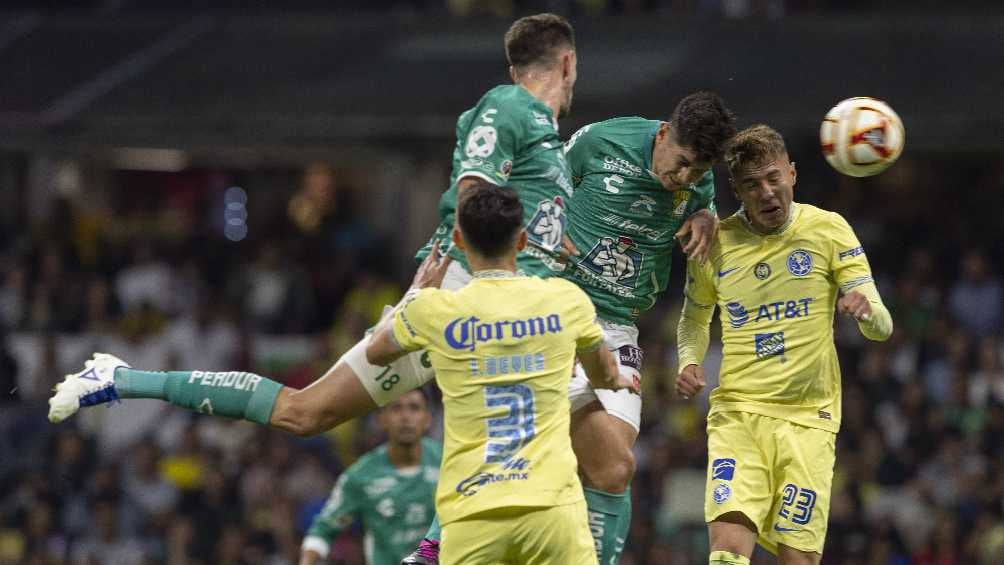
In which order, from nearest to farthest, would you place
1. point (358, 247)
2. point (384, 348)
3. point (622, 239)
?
point (384, 348) < point (622, 239) < point (358, 247)

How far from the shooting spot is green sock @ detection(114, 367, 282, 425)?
7.32m

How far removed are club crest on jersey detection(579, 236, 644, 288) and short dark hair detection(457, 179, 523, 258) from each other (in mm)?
1663

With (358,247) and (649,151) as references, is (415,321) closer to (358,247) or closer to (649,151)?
(649,151)

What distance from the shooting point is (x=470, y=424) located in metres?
6.16

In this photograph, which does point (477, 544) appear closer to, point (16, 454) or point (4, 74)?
point (16, 454)

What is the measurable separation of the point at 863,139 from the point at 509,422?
8.43ft

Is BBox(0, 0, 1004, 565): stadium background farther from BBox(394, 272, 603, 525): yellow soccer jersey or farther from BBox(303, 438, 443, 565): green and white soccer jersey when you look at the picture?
BBox(394, 272, 603, 525): yellow soccer jersey

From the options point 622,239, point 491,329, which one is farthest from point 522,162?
point 491,329

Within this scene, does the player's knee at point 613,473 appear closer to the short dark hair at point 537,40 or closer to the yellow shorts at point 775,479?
the yellow shorts at point 775,479

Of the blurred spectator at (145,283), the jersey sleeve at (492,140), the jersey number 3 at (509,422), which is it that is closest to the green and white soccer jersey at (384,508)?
the jersey sleeve at (492,140)

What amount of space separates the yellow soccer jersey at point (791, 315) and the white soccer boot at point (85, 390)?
2.95 metres

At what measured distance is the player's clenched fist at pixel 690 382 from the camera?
294 inches

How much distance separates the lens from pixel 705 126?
726cm

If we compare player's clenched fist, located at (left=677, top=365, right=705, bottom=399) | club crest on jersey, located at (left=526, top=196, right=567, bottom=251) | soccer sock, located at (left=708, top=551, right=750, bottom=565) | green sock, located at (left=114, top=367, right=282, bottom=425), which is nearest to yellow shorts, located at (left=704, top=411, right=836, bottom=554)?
soccer sock, located at (left=708, top=551, right=750, bottom=565)
